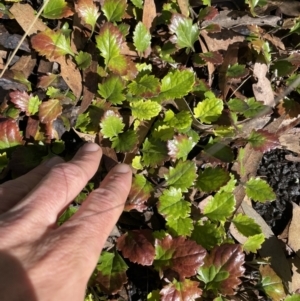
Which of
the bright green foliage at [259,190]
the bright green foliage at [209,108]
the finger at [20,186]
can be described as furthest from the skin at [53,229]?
the bright green foliage at [259,190]

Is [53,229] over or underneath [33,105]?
underneath

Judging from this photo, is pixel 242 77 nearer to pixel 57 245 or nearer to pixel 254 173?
pixel 254 173

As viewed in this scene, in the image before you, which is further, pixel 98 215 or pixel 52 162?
pixel 52 162

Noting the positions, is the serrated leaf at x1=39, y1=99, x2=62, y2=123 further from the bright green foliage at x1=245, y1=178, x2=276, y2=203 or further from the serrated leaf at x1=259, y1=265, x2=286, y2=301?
the serrated leaf at x1=259, y1=265, x2=286, y2=301

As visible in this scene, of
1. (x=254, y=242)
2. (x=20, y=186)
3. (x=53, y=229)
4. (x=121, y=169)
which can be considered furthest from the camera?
(x=254, y=242)

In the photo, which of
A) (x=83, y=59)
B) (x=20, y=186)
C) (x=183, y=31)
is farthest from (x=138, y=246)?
(x=183, y=31)

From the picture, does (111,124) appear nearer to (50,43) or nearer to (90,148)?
(90,148)
